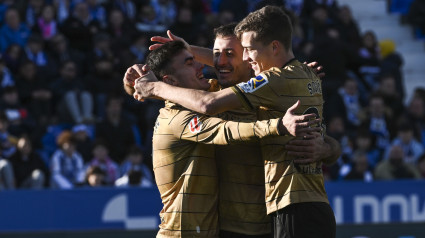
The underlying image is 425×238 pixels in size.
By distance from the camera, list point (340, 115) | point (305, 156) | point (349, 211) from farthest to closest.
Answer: point (340, 115) → point (349, 211) → point (305, 156)

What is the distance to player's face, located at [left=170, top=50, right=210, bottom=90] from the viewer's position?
5336 mm

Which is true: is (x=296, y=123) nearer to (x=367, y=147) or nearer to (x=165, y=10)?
(x=367, y=147)

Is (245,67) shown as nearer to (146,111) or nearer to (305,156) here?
(305,156)

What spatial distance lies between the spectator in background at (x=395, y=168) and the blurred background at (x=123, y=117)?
0.01 meters

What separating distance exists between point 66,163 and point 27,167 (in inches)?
20.4

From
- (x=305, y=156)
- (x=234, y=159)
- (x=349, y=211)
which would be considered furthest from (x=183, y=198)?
(x=349, y=211)

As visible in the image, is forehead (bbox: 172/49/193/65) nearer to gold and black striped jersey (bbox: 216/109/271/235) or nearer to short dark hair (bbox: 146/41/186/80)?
short dark hair (bbox: 146/41/186/80)

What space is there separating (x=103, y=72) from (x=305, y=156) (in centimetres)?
770

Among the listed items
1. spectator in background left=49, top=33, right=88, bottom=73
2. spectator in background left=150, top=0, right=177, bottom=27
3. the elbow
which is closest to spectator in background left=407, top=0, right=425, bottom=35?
spectator in background left=150, top=0, right=177, bottom=27

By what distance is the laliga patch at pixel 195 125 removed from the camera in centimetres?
503

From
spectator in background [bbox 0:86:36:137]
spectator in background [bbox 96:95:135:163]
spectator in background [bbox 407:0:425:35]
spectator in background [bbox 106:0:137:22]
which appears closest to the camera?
spectator in background [bbox 0:86:36:137]

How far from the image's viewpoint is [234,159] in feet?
17.1

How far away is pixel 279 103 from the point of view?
5.03 metres

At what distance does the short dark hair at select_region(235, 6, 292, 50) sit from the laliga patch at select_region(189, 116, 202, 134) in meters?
0.60
